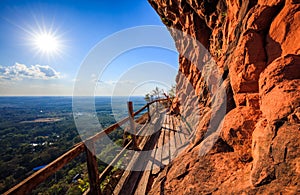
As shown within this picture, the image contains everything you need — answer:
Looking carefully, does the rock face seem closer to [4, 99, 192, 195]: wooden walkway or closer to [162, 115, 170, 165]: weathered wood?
[4, 99, 192, 195]: wooden walkway

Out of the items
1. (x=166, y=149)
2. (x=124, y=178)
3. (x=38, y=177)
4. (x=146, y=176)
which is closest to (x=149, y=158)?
(x=166, y=149)

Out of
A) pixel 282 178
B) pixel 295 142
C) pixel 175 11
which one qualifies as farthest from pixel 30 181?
pixel 175 11

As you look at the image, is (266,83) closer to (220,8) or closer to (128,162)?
(128,162)

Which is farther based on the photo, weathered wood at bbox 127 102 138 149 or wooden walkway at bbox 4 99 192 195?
weathered wood at bbox 127 102 138 149

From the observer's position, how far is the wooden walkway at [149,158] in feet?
11.7

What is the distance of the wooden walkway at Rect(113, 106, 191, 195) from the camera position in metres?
3.55

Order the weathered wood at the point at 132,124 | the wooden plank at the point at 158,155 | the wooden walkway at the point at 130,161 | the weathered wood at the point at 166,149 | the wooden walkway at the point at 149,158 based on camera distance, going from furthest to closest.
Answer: the weathered wood at the point at 132,124
the weathered wood at the point at 166,149
the wooden plank at the point at 158,155
the wooden walkway at the point at 149,158
the wooden walkway at the point at 130,161

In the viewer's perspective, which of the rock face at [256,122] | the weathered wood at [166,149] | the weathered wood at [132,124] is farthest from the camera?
the weathered wood at [132,124]

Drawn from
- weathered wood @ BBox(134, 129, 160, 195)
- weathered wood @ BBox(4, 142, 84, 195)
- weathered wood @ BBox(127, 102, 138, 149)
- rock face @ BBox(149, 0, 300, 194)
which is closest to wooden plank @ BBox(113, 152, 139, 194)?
weathered wood @ BBox(134, 129, 160, 195)

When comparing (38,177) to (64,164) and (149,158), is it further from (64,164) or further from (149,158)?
(149,158)

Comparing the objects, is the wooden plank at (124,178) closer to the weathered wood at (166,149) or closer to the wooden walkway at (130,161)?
the wooden walkway at (130,161)

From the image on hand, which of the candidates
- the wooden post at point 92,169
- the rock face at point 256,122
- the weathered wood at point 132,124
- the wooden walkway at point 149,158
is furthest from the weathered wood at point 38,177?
the weathered wood at point 132,124

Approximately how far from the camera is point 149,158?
16.0 feet

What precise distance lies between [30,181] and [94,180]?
1518 millimetres
